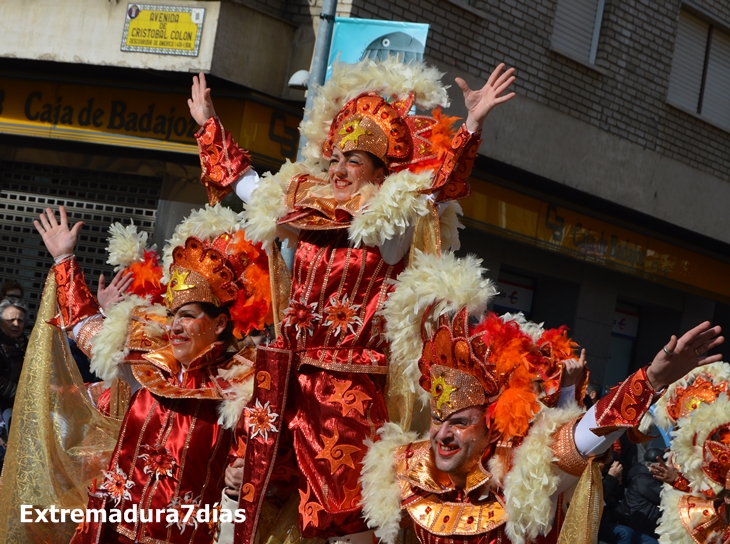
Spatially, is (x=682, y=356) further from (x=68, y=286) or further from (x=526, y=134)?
(x=526, y=134)

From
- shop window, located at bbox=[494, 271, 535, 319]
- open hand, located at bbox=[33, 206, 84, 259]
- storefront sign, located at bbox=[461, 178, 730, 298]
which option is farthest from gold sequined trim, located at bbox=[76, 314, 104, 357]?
shop window, located at bbox=[494, 271, 535, 319]

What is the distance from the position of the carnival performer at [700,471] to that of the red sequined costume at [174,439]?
217 cm

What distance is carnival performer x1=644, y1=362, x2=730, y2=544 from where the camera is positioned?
5.36 metres

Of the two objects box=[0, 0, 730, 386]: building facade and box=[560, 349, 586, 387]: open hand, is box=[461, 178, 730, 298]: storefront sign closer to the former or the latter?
box=[0, 0, 730, 386]: building facade

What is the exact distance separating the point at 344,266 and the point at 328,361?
0.38 meters

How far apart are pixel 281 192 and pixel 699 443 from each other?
94.1 inches

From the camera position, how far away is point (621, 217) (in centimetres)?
1302

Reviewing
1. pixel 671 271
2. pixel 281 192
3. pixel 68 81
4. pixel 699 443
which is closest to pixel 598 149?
pixel 671 271

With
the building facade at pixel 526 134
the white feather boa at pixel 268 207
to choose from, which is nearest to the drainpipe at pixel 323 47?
the building facade at pixel 526 134

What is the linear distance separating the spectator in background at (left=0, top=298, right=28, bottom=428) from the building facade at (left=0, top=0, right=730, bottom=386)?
302cm

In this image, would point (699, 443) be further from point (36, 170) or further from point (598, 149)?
point (36, 170)

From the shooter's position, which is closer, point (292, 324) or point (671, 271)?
point (292, 324)

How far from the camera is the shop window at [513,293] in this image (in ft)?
40.2

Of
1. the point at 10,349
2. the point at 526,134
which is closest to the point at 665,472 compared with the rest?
the point at 10,349
